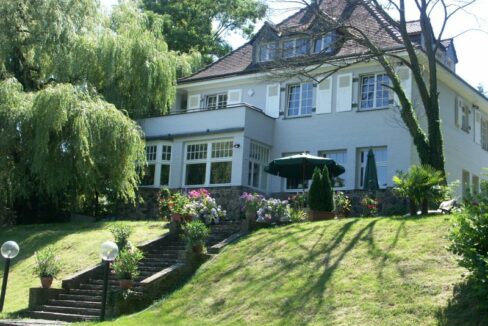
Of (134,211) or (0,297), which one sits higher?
(134,211)

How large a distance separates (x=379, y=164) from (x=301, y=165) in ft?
16.8

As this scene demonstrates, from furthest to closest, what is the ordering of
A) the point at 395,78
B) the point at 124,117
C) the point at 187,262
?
the point at 124,117, the point at 395,78, the point at 187,262

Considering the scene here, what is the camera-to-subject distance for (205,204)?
21.6 metres

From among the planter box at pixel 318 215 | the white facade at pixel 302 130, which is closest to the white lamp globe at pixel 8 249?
the planter box at pixel 318 215

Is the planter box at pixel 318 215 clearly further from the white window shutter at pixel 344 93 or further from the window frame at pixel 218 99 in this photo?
the window frame at pixel 218 99

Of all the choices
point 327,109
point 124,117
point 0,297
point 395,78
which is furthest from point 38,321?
point 327,109

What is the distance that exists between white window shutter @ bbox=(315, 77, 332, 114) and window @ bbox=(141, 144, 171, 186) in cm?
703

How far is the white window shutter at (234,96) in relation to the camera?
104 feet

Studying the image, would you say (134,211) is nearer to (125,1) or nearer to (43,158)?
(43,158)

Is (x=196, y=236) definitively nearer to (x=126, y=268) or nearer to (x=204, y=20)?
(x=126, y=268)

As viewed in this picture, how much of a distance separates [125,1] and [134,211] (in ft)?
31.7

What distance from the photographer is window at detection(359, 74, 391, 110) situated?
27.5 meters

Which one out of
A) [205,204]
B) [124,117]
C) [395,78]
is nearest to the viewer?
[205,204]

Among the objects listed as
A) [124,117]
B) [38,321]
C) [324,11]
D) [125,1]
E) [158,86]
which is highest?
[125,1]
